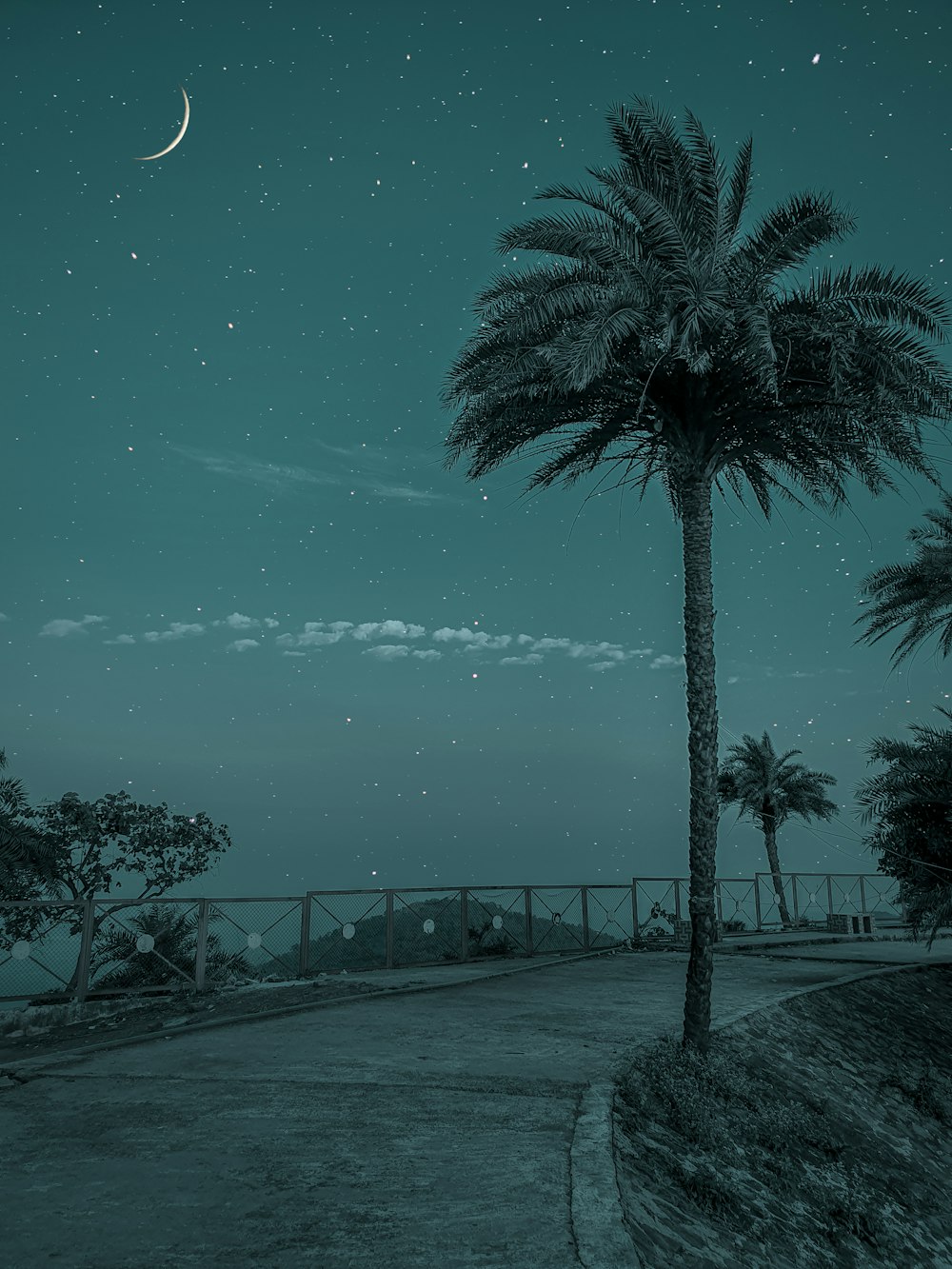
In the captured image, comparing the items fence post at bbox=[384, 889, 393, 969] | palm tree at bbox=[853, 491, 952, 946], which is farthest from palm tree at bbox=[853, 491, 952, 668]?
fence post at bbox=[384, 889, 393, 969]

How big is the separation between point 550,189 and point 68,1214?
448 inches

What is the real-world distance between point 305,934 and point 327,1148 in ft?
34.0

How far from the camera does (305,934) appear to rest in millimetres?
15609

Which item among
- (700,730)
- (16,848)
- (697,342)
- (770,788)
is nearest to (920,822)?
(700,730)

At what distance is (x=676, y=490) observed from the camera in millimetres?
13812

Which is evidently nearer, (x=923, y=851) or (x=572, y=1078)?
(x=572, y=1078)

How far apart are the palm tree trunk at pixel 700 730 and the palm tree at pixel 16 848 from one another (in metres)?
13.8

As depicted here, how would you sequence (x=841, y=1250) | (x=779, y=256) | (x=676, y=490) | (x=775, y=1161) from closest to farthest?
(x=841, y=1250)
(x=775, y=1161)
(x=779, y=256)
(x=676, y=490)

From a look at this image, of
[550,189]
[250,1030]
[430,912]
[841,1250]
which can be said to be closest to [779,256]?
[550,189]

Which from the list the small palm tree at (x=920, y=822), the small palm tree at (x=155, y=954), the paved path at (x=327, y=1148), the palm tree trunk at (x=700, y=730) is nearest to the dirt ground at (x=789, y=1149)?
the paved path at (x=327, y=1148)

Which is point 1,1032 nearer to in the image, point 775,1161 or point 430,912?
point 430,912

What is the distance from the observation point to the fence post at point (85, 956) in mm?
12672

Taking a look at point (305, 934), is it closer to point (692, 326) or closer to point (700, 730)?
point (700, 730)

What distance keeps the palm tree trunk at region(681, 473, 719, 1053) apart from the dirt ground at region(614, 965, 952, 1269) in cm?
112
